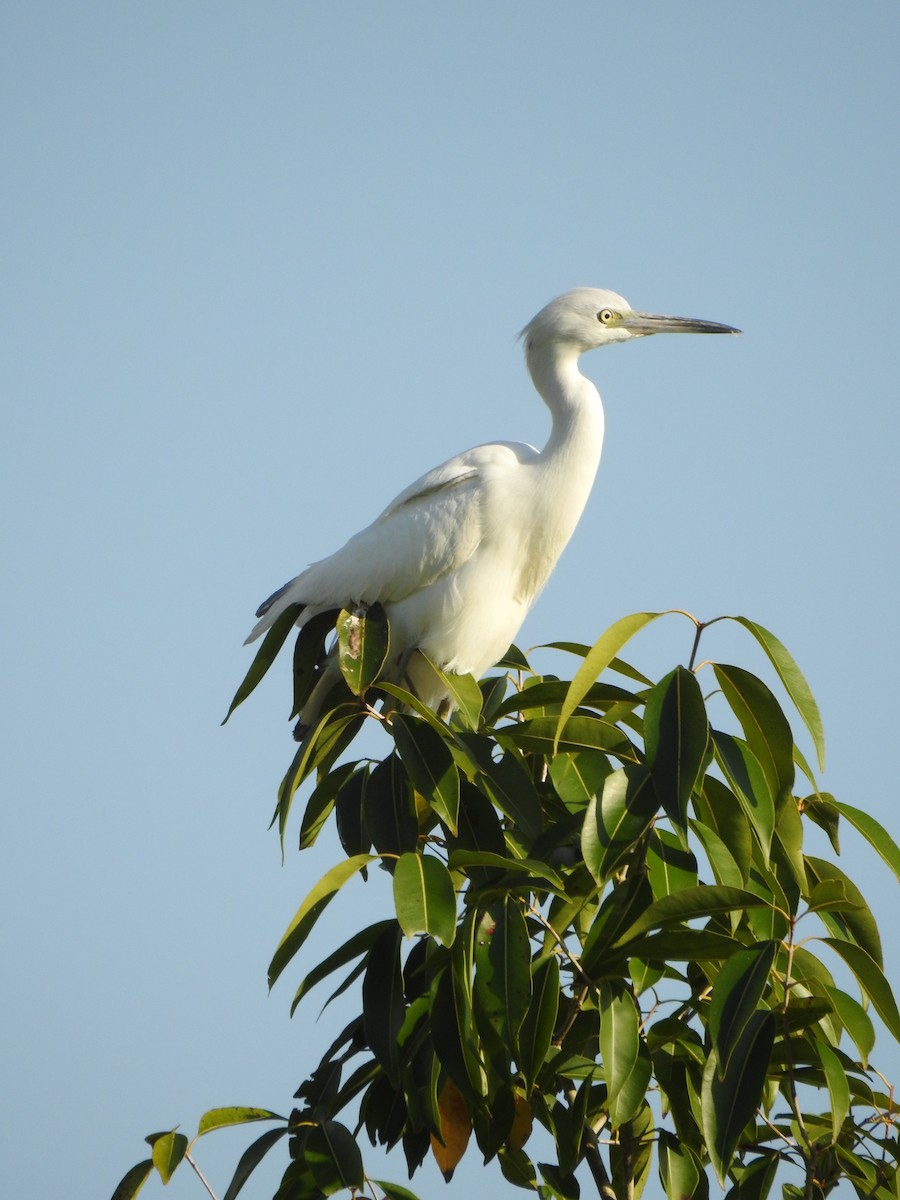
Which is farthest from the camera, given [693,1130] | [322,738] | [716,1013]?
[322,738]

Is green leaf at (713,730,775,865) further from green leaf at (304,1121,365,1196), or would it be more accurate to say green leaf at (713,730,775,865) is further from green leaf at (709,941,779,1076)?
green leaf at (304,1121,365,1196)

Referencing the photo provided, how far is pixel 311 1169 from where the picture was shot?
2406 mm

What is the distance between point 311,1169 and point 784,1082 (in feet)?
3.29

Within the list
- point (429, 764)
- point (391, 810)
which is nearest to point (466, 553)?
point (391, 810)

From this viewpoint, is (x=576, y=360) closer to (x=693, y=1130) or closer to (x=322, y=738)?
(x=322, y=738)

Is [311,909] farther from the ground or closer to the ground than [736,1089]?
farther from the ground

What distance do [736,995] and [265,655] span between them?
168 cm

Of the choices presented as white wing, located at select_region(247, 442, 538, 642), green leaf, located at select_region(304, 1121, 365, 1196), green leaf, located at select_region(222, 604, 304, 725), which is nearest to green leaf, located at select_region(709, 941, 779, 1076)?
green leaf, located at select_region(304, 1121, 365, 1196)

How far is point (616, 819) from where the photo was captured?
2.26 m

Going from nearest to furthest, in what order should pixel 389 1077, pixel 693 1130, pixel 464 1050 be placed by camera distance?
pixel 464 1050
pixel 389 1077
pixel 693 1130

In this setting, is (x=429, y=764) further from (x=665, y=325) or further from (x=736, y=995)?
(x=665, y=325)

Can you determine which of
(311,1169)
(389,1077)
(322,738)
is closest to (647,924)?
(389,1077)

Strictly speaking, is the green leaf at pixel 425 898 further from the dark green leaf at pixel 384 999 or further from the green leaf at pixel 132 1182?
the green leaf at pixel 132 1182

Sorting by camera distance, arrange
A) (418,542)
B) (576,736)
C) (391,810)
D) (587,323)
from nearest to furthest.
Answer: (576,736) < (391,810) < (418,542) < (587,323)
